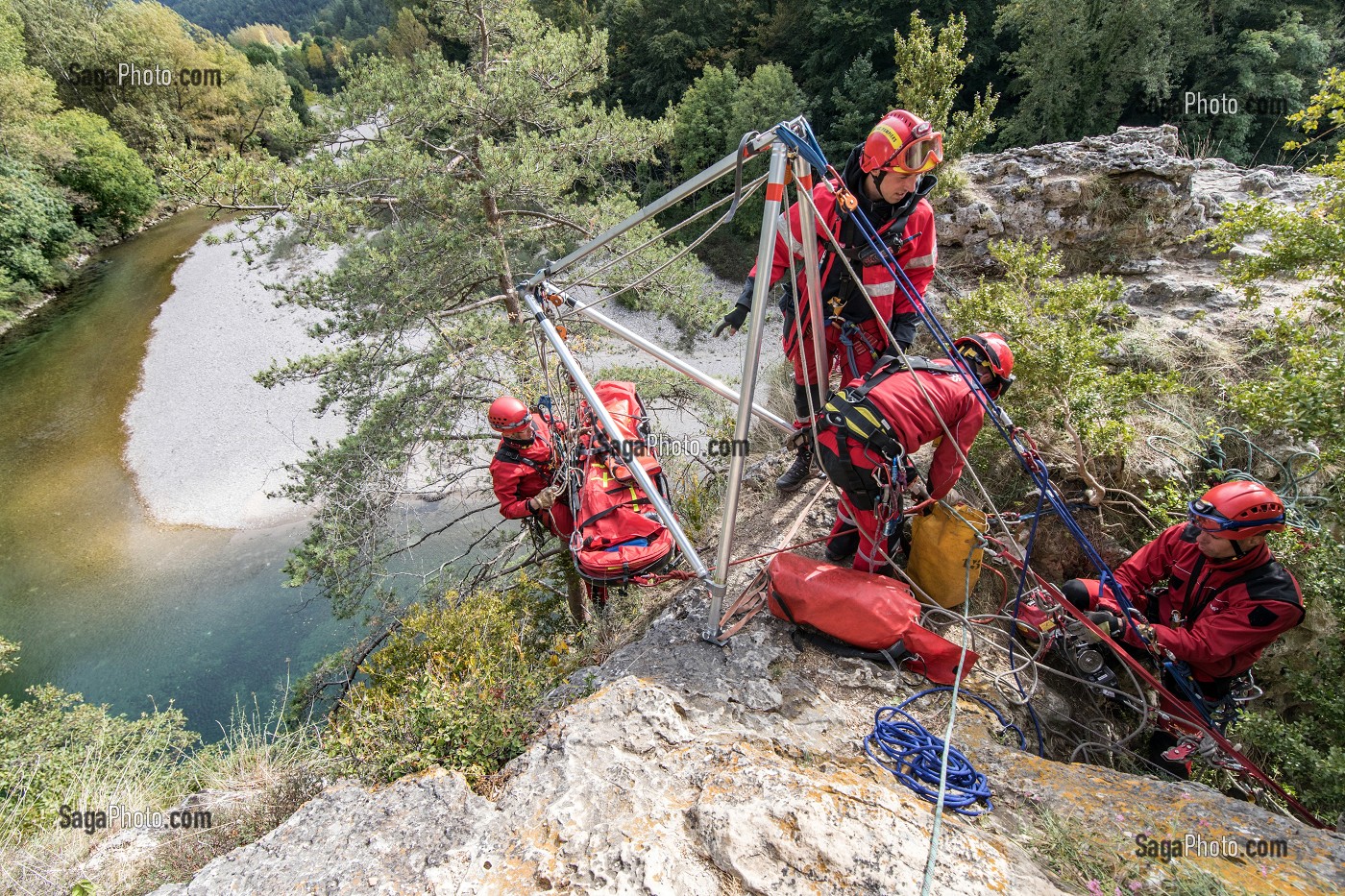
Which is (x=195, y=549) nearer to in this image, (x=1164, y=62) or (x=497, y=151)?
(x=497, y=151)

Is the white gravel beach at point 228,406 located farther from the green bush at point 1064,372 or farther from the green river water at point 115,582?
the green bush at point 1064,372

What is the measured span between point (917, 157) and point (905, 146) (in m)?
0.09

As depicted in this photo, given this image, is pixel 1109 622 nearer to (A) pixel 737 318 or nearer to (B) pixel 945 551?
(B) pixel 945 551

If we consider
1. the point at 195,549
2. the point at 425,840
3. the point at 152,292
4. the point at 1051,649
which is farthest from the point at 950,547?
the point at 152,292

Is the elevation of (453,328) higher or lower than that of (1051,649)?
higher

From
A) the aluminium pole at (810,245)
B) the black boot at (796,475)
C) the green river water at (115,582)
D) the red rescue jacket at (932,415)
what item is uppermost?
the aluminium pole at (810,245)

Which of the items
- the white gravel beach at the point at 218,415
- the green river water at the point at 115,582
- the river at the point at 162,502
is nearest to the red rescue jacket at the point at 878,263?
the river at the point at 162,502

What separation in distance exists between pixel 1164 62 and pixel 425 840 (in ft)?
75.4

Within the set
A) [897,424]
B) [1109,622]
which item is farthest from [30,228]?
[1109,622]

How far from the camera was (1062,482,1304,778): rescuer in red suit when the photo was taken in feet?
9.78

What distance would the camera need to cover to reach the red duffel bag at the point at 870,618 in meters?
3.24

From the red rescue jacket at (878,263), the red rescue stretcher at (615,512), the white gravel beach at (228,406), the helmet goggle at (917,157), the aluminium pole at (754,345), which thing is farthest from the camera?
the white gravel beach at (228,406)

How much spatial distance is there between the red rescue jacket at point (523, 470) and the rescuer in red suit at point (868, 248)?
220cm

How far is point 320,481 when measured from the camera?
23.2 ft
